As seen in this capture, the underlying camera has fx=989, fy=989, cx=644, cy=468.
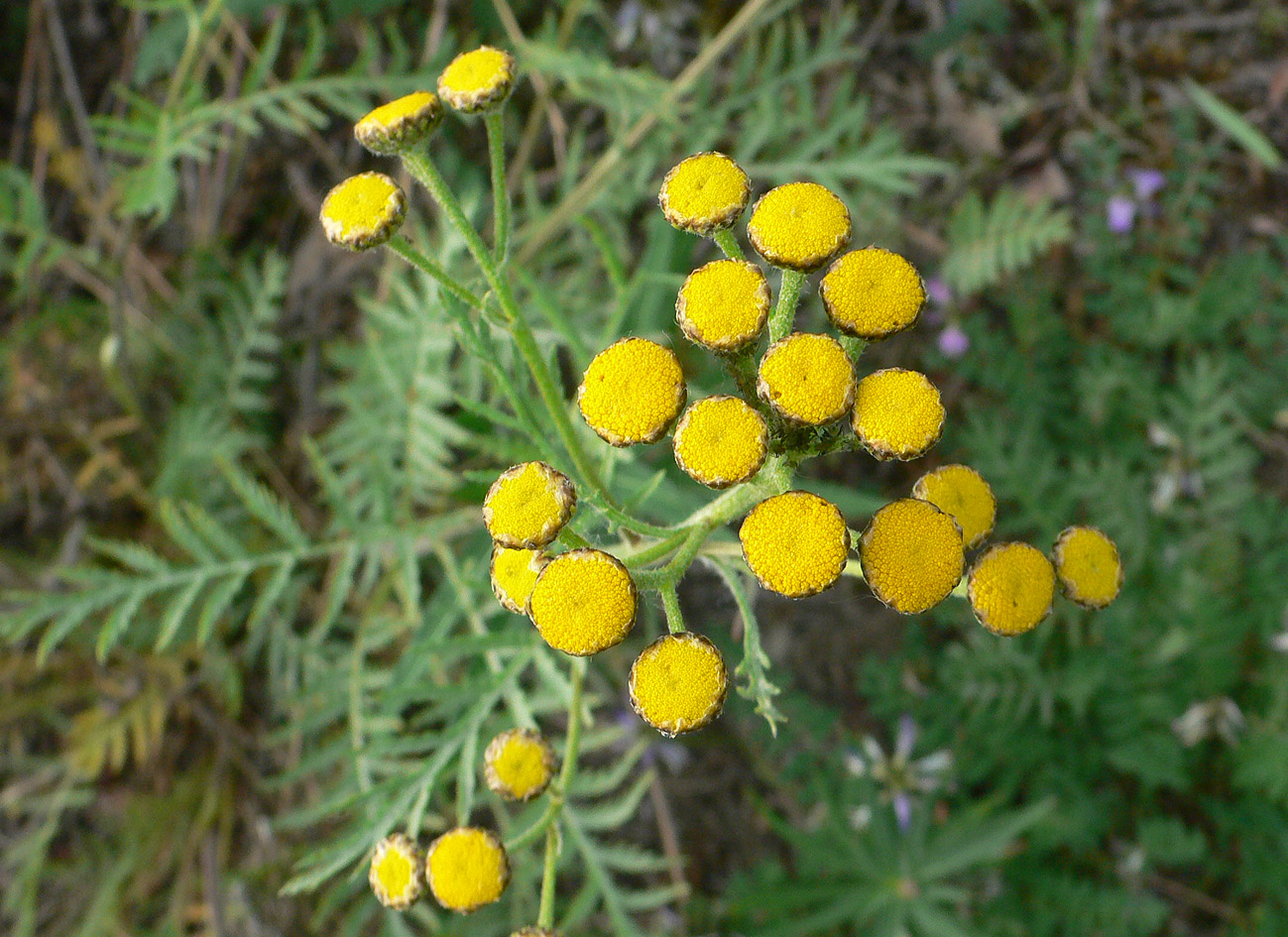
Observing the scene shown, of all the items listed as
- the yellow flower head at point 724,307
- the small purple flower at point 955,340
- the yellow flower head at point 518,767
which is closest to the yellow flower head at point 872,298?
the yellow flower head at point 724,307

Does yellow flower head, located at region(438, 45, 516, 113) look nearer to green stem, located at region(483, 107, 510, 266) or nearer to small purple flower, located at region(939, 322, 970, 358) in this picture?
green stem, located at region(483, 107, 510, 266)

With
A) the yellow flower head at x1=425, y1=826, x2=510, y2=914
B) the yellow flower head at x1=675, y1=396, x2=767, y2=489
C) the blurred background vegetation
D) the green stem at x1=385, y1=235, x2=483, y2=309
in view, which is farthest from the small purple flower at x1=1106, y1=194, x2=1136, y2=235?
the yellow flower head at x1=425, y1=826, x2=510, y2=914

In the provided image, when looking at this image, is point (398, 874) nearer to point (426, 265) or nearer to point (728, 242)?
point (426, 265)

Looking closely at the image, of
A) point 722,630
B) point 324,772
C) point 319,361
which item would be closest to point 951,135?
point 722,630

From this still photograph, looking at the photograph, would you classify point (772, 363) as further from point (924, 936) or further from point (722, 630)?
point (924, 936)

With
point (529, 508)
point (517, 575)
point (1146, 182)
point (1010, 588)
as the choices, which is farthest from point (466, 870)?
point (1146, 182)

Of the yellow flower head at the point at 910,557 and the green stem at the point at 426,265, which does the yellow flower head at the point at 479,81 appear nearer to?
the green stem at the point at 426,265
